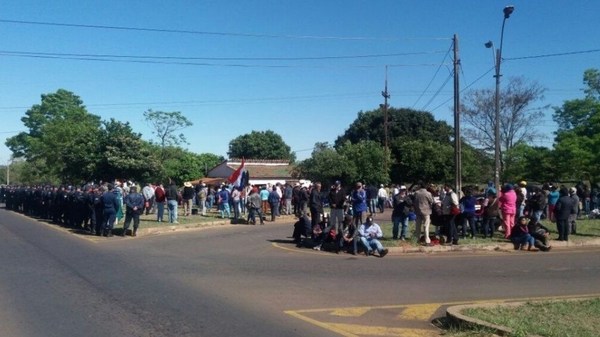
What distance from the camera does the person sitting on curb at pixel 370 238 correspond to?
16.1 meters

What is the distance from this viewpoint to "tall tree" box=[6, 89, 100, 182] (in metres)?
42.9

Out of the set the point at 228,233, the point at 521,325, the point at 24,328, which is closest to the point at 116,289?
the point at 24,328

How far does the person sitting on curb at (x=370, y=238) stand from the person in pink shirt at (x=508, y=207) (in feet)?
16.1

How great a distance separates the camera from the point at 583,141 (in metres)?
42.7

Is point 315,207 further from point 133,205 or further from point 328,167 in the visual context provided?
point 328,167

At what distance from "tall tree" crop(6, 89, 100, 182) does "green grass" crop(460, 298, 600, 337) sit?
37.3 meters

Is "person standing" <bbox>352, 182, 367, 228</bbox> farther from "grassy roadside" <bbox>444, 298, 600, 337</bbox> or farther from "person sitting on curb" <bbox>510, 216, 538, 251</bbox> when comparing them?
"grassy roadside" <bbox>444, 298, 600, 337</bbox>

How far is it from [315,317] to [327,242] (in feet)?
29.8

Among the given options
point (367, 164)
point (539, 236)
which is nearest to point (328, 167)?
point (367, 164)

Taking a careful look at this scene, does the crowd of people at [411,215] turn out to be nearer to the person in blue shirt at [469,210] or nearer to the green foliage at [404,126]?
the person in blue shirt at [469,210]

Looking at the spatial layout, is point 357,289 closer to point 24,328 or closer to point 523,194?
point 24,328

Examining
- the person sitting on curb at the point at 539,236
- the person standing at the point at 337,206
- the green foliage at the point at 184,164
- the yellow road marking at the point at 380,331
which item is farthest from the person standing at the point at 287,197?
the green foliage at the point at 184,164

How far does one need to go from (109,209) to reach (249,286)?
10.7 metres

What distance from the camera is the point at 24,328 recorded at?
25.6ft
